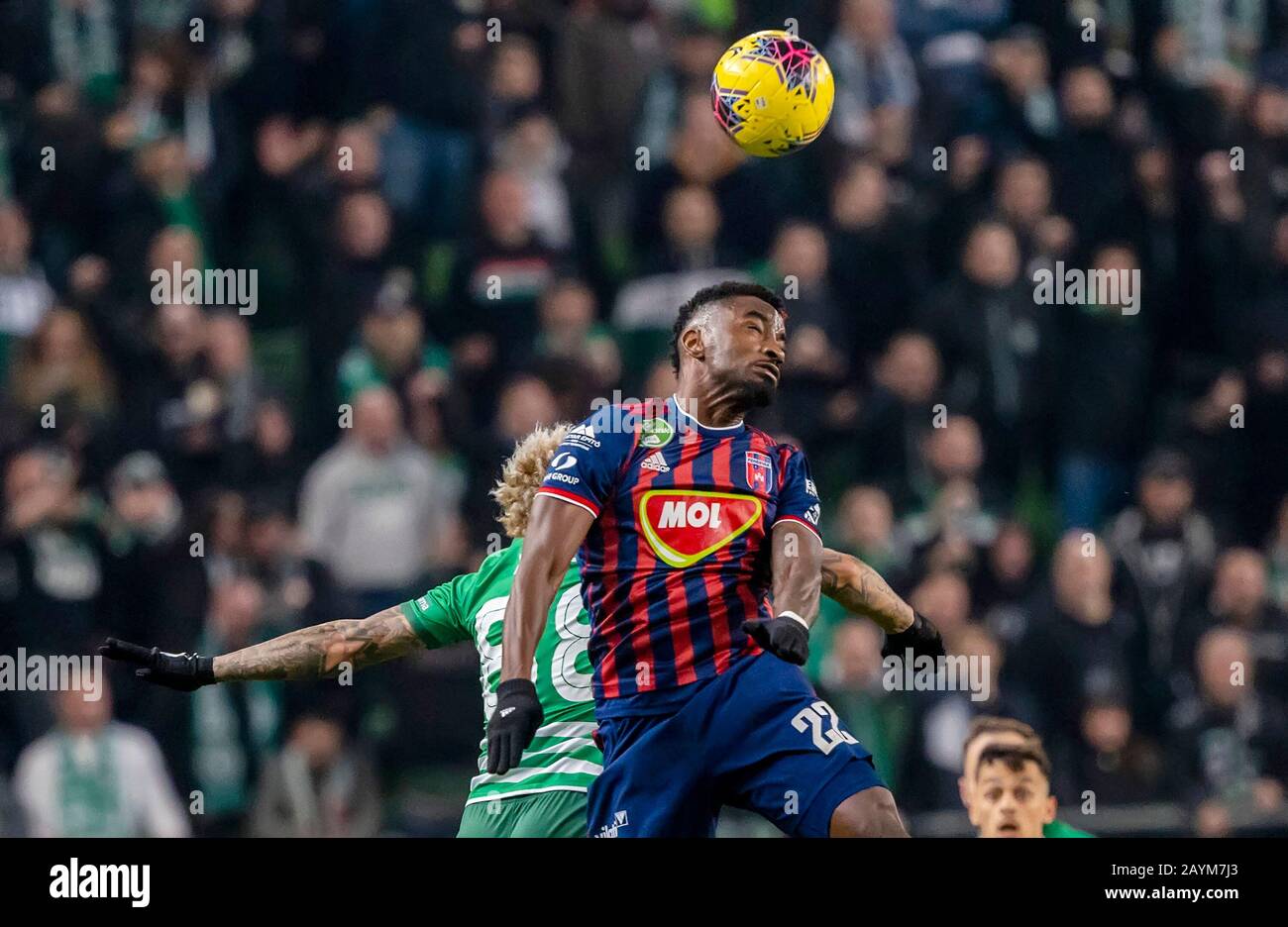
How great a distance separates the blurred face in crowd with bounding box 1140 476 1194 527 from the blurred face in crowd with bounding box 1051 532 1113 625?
331 mm

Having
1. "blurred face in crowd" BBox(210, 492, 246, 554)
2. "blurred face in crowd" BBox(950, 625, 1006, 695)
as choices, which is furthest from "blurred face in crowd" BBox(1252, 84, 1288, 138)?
"blurred face in crowd" BBox(210, 492, 246, 554)

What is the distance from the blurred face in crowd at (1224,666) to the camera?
823cm

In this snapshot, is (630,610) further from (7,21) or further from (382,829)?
(7,21)

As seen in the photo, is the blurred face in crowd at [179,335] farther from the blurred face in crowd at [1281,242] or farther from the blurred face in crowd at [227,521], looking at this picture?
the blurred face in crowd at [1281,242]

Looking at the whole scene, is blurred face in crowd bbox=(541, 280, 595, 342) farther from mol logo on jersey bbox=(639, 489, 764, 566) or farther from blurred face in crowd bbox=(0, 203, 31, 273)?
mol logo on jersey bbox=(639, 489, 764, 566)

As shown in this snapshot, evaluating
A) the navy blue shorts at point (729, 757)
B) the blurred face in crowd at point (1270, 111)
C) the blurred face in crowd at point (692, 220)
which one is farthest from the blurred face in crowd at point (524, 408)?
the blurred face in crowd at point (1270, 111)

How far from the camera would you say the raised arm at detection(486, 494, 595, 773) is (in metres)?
4.55

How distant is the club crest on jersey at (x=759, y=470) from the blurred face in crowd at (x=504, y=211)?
13.3ft

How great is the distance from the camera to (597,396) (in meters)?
8.44
